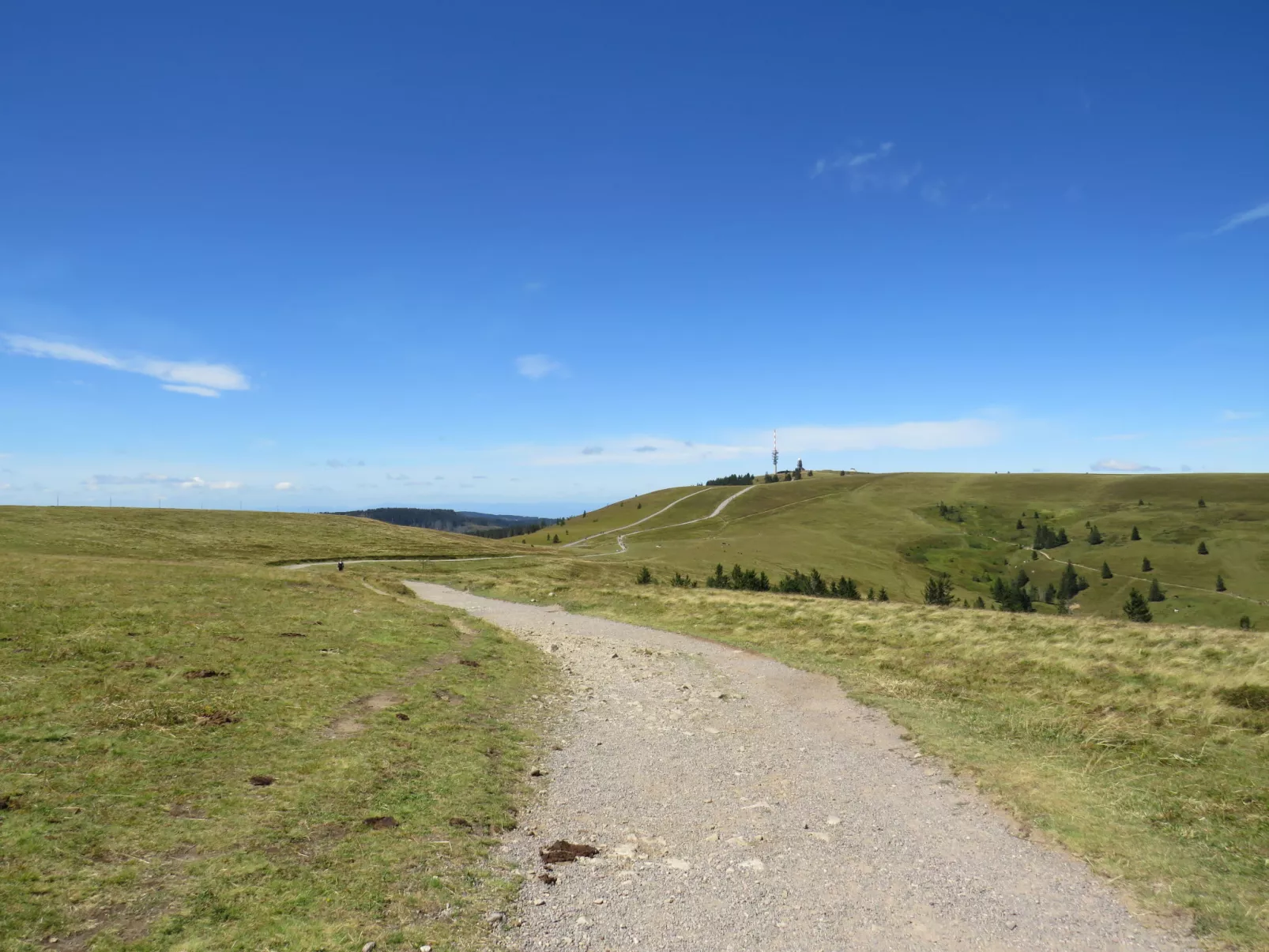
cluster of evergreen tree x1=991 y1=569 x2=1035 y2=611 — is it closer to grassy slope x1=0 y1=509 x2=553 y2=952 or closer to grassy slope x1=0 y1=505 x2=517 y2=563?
grassy slope x1=0 y1=505 x2=517 y2=563

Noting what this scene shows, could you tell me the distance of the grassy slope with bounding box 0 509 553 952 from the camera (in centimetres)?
744

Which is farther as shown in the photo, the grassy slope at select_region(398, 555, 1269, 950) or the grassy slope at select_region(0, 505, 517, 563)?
the grassy slope at select_region(0, 505, 517, 563)

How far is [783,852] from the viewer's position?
9.99m

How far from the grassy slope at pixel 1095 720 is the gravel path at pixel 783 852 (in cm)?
101

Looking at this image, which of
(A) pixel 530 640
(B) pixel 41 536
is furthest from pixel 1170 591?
(B) pixel 41 536

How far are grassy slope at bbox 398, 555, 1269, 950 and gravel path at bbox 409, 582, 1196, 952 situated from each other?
101 centimetres

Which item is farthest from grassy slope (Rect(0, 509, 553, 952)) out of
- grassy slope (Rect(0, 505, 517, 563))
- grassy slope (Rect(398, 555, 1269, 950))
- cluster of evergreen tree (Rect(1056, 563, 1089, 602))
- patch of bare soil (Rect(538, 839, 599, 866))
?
cluster of evergreen tree (Rect(1056, 563, 1089, 602))

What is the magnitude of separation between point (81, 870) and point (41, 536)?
257ft

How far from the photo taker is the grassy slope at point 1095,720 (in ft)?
32.2

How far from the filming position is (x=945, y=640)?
2891cm

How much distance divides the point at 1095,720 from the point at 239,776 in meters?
20.1

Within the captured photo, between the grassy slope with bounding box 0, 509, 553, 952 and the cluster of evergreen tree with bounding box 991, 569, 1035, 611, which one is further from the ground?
the grassy slope with bounding box 0, 509, 553, 952

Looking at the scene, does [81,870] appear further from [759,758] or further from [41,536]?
[41,536]

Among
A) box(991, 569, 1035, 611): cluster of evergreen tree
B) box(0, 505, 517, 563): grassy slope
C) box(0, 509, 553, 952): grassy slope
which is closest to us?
box(0, 509, 553, 952): grassy slope
